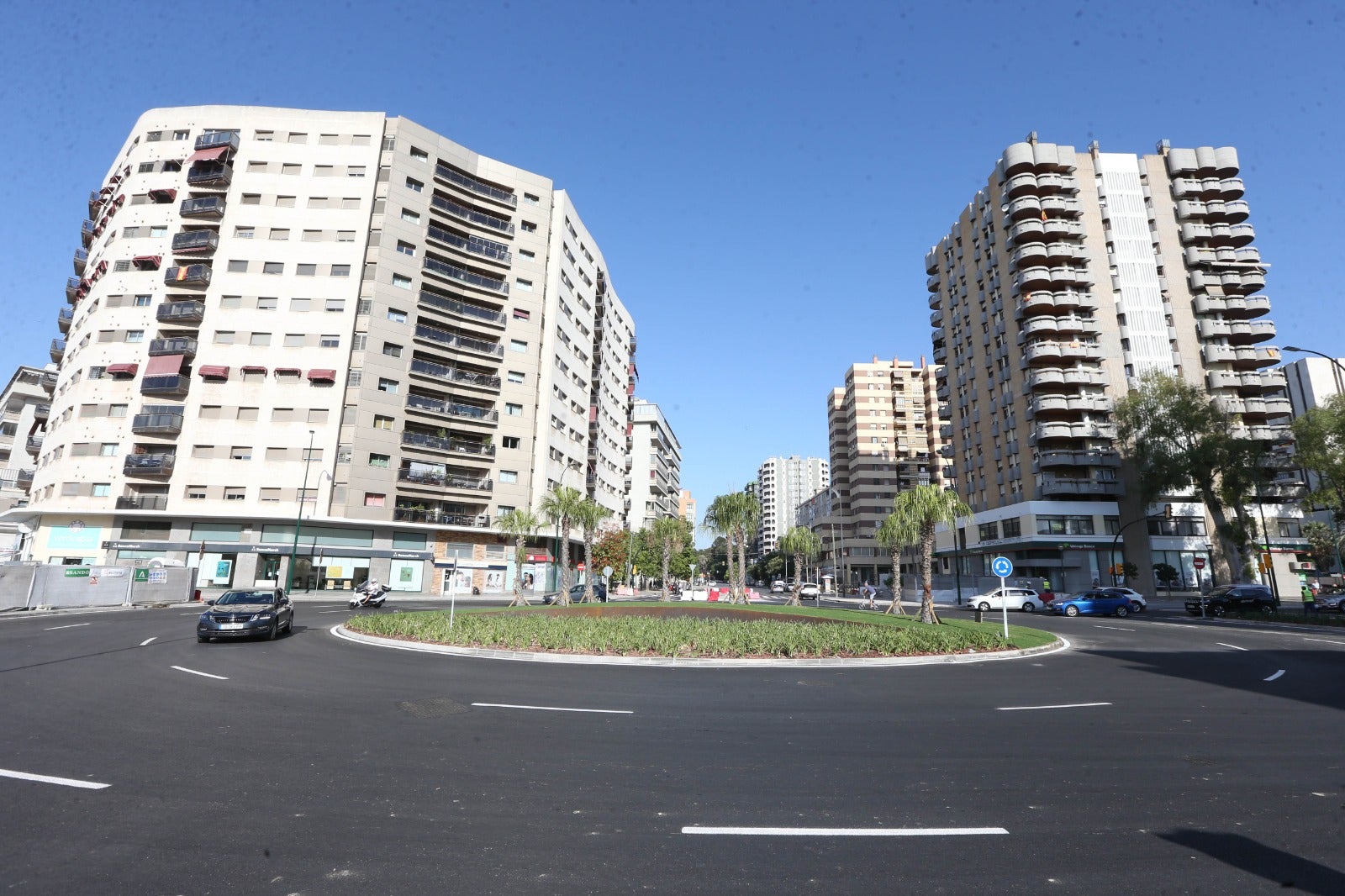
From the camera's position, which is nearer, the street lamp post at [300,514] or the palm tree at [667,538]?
the palm tree at [667,538]

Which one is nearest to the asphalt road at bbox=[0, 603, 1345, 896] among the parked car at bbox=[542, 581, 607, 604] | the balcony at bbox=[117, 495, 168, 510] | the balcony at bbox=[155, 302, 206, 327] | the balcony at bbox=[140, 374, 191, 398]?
the parked car at bbox=[542, 581, 607, 604]

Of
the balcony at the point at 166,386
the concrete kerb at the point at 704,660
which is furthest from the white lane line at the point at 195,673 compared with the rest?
the balcony at the point at 166,386

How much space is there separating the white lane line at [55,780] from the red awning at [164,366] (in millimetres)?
53286

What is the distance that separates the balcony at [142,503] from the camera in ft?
153

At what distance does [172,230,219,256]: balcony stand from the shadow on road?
213 ft

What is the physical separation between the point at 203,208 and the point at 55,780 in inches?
2392

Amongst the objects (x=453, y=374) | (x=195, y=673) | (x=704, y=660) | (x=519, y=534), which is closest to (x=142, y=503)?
(x=453, y=374)

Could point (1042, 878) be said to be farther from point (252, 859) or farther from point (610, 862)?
point (252, 859)

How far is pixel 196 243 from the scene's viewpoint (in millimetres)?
51375

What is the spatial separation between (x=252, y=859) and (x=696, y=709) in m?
6.39

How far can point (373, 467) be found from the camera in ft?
165

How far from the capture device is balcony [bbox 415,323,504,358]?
54.8 m

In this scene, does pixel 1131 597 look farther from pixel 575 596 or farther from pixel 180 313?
pixel 180 313

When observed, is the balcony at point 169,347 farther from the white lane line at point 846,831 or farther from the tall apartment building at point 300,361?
the white lane line at point 846,831
